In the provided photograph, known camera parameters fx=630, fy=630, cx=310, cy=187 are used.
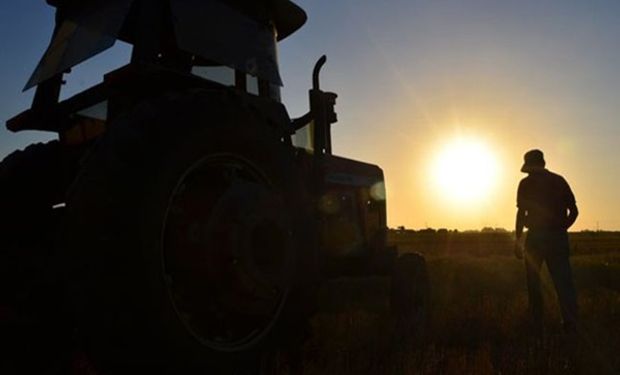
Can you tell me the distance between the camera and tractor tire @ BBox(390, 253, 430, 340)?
6062 mm

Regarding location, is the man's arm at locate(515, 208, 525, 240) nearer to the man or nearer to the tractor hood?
the man

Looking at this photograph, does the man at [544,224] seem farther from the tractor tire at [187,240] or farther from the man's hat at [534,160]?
the tractor tire at [187,240]

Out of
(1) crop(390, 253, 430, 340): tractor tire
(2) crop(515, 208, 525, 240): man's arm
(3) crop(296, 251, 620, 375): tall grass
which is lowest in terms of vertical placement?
(3) crop(296, 251, 620, 375): tall grass

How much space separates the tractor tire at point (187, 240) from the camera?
2230mm

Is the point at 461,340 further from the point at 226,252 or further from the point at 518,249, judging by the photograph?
the point at 226,252

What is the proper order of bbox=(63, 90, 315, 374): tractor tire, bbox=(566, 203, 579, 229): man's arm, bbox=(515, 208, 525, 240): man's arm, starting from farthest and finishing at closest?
bbox=(515, 208, 525, 240): man's arm
bbox=(566, 203, 579, 229): man's arm
bbox=(63, 90, 315, 374): tractor tire

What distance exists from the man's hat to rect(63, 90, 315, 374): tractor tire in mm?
4196

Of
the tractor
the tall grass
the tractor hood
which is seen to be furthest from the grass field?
the tractor hood

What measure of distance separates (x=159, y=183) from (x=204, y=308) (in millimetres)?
725

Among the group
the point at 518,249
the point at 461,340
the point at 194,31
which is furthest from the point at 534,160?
the point at 194,31

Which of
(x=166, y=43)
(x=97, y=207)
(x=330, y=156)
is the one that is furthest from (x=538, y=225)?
A: (x=97, y=207)

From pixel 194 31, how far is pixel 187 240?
1.42m

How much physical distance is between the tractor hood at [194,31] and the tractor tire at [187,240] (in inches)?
28.3

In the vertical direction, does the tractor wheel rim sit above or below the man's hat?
below
